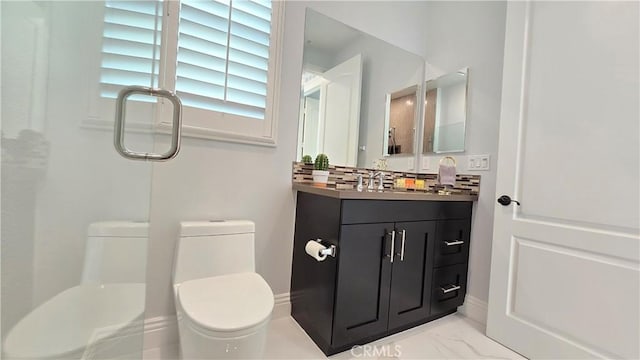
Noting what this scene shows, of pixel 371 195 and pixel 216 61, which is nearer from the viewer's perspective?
pixel 371 195

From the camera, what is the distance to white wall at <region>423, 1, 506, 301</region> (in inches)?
71.7

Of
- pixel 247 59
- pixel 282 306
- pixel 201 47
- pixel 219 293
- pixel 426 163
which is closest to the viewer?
pixel 219 293

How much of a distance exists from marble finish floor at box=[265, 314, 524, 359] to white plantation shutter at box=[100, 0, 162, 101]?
4.44 ft

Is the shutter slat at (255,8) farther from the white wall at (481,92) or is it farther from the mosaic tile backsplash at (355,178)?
→ the white wall at (481,92)

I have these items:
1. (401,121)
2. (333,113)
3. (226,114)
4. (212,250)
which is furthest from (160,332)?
(401,121)

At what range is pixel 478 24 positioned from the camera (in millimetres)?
1960

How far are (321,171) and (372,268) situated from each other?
65 centimetres

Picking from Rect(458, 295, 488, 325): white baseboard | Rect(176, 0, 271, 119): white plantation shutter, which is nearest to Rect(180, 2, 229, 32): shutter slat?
Rect(176, 0, 271, 119): white plantation shutter

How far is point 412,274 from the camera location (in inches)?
61.9

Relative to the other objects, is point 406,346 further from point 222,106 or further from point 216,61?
point 216,61

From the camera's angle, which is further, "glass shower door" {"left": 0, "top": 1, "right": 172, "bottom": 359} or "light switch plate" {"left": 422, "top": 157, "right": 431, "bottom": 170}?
"light switch plate" {"left": 422, "top": 157, "right": 431, "bottom": 170}

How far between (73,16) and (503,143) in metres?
1.99

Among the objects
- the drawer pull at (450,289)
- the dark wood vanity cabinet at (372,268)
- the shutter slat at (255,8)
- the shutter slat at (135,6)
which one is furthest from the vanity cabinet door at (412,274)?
the shutter slat at (135,6)

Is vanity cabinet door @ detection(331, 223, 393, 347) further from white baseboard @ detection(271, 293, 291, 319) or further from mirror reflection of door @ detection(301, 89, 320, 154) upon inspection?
mirror reflection of door @ detection(301, 89, 320, 154)
